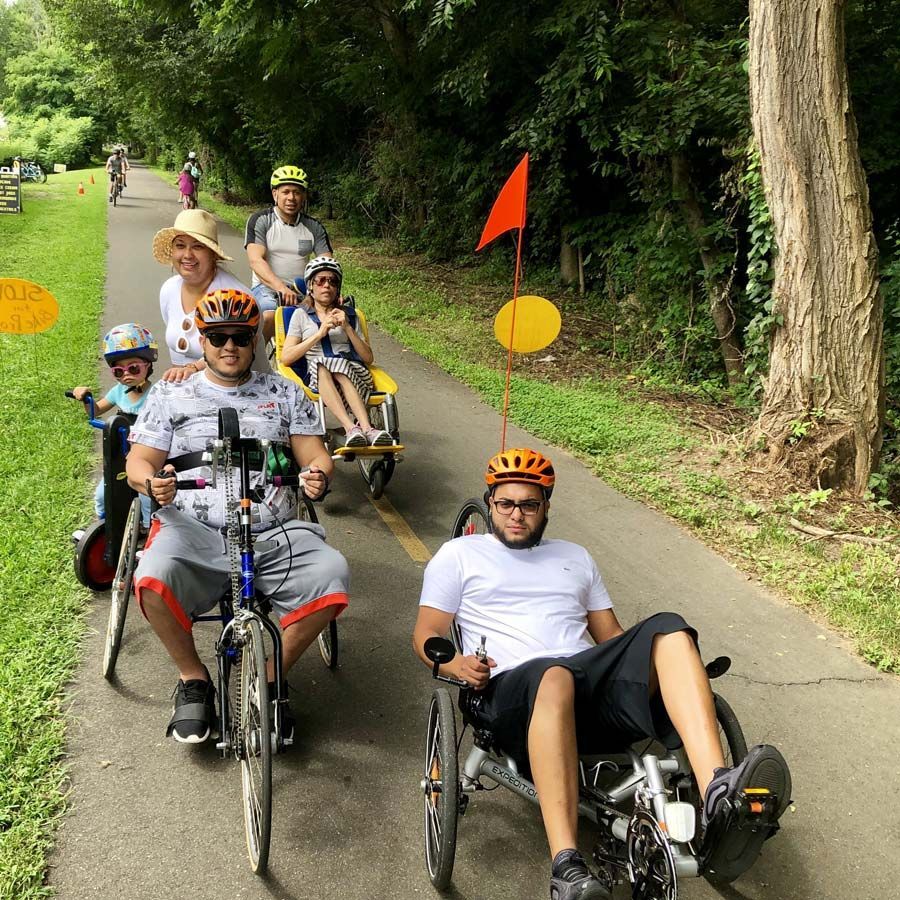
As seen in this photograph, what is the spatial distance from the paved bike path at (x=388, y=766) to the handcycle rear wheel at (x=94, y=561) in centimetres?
12

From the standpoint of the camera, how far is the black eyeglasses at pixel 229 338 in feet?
11.3

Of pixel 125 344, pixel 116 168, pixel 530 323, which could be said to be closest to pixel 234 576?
pixel 125 344

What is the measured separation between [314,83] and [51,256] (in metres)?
7.93

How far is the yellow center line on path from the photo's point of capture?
512cm

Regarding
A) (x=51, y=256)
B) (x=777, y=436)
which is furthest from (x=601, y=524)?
(x=51, y=256)

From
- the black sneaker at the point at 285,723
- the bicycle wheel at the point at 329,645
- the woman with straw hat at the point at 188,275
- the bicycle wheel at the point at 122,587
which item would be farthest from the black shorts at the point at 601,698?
the woman with straw hat at the point at 188,275

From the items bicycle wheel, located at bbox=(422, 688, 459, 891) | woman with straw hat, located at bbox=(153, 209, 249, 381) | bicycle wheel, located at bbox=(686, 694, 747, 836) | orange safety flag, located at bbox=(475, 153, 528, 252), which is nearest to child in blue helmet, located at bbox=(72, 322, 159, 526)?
woman with straw hat, located at bbox=(153, 209, 249, 381)

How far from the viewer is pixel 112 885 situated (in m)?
2.61

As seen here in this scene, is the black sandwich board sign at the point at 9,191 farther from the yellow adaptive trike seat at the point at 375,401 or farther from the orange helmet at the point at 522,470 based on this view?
the orange helmet at the point at 522,470

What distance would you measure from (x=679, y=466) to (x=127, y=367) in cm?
444

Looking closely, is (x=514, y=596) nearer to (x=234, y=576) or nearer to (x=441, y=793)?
(x=441, y=793)

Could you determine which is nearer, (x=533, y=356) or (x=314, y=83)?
(x=533, y=356)

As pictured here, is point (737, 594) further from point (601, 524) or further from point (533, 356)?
point (533, 356)

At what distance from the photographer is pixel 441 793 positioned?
2.54 meters
